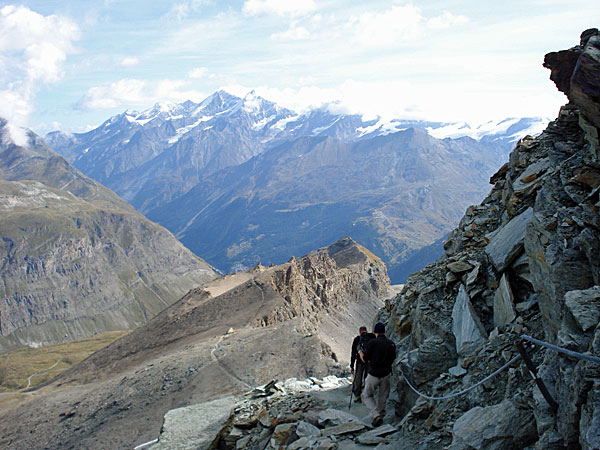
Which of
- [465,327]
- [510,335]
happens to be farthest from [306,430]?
[510,335]

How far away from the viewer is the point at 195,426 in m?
20.8

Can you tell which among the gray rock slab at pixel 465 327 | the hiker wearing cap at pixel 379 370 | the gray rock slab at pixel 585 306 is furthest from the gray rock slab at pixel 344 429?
the gray rock slab at pixel 585 306

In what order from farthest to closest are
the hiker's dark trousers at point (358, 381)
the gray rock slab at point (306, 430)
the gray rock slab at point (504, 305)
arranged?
1. the hiker's dark trousers at point (358, 381)
2. the gray rock slab at point (306, 430)
3. the gray rock slab at point (504, 305)

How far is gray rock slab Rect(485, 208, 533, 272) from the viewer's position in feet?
45.9

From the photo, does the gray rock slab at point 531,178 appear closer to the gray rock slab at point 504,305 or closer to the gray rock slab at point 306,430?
the gray rock slab at point 504,305

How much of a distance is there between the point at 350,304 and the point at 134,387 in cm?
7602

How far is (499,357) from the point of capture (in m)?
11.9

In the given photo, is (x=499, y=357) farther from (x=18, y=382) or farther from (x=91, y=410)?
(x=18, y=382)

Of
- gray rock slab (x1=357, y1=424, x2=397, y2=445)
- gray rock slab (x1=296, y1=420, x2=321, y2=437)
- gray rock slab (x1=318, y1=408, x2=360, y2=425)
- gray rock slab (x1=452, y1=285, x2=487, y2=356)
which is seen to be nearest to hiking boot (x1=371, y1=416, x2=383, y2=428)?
gray rock slab (x1=318, y1=408, x2=360, y2=425)

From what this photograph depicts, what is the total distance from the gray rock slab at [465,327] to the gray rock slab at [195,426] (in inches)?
408

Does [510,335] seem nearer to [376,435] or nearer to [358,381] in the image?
[376,435]

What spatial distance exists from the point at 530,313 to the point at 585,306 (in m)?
3.56

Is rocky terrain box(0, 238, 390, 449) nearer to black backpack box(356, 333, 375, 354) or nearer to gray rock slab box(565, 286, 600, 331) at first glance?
black backpack box(356, 333, 375, 354)

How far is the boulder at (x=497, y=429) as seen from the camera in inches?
356
